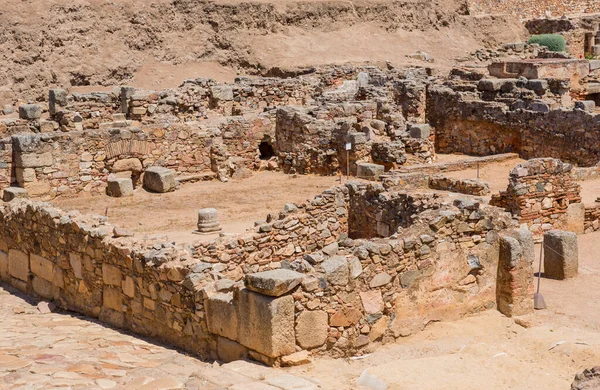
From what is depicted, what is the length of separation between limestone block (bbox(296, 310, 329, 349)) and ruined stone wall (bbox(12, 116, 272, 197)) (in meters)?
12.8

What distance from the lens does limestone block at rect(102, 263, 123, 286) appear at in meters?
10.9

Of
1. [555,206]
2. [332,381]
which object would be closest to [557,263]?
[555,206]

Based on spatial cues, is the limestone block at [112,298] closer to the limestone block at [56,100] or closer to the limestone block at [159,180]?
the limestone block at [159,180]

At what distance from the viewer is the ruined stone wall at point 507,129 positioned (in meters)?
23.6

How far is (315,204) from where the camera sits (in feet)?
42.8

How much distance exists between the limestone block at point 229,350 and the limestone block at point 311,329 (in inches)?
22.9

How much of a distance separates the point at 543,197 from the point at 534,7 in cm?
3859

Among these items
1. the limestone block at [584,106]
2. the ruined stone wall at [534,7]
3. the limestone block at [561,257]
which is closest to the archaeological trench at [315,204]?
the limestone block at [584,106]

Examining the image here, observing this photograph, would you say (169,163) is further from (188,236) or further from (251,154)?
(188,236)

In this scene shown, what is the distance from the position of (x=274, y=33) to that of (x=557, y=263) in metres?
27.9

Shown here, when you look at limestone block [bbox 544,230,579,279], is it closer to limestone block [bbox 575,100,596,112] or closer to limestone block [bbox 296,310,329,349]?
limestone block [bbox 296,310,329,349]

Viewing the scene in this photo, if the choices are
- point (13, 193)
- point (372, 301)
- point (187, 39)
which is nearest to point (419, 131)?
point (13, 193)

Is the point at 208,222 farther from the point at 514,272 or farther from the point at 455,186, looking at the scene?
the point at 514,272

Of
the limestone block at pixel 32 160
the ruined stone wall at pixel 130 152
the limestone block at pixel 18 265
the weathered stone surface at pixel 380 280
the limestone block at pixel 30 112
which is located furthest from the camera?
the limestone block at pixel 30 112
